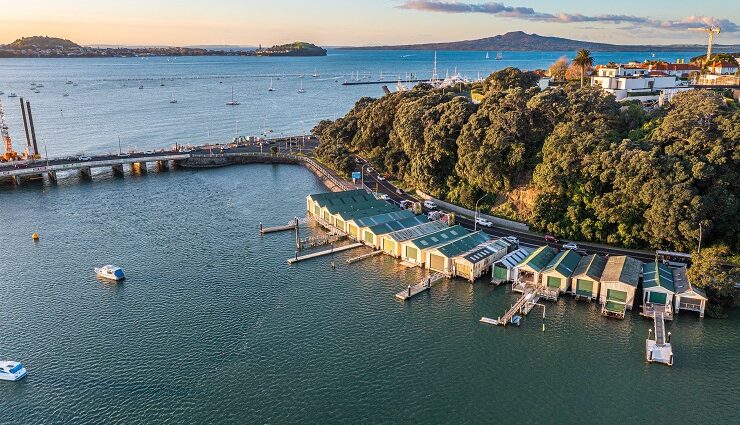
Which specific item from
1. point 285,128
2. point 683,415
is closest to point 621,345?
point 683,415

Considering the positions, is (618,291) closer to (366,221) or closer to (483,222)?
(483,222)

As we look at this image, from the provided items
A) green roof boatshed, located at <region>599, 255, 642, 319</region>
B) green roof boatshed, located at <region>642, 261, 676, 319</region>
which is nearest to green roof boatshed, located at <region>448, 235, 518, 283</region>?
green roof boatshed, located at <region>599, 255, 642, 319</region>

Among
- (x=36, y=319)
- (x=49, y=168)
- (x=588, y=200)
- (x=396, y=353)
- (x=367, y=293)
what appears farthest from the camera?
(x=49, y=168)

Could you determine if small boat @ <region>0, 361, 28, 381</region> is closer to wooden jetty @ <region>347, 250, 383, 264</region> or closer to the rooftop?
wooden jetty @ <region>347, 250, 383, 264</region>

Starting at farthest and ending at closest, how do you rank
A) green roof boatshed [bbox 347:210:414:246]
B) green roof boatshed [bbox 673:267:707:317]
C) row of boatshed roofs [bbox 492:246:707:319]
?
green roof boatshed [bbox 347:210:414:246], row of boatshed roofs [bbox 492:246:707:319], green roof boatshed [bbox 673:267:707:317]

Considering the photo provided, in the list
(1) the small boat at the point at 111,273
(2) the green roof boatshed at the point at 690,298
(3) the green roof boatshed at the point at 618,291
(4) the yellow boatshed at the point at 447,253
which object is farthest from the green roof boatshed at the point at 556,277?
(1) the small boat at the point at 111,273

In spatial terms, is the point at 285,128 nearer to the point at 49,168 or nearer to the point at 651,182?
the point at 49,168
